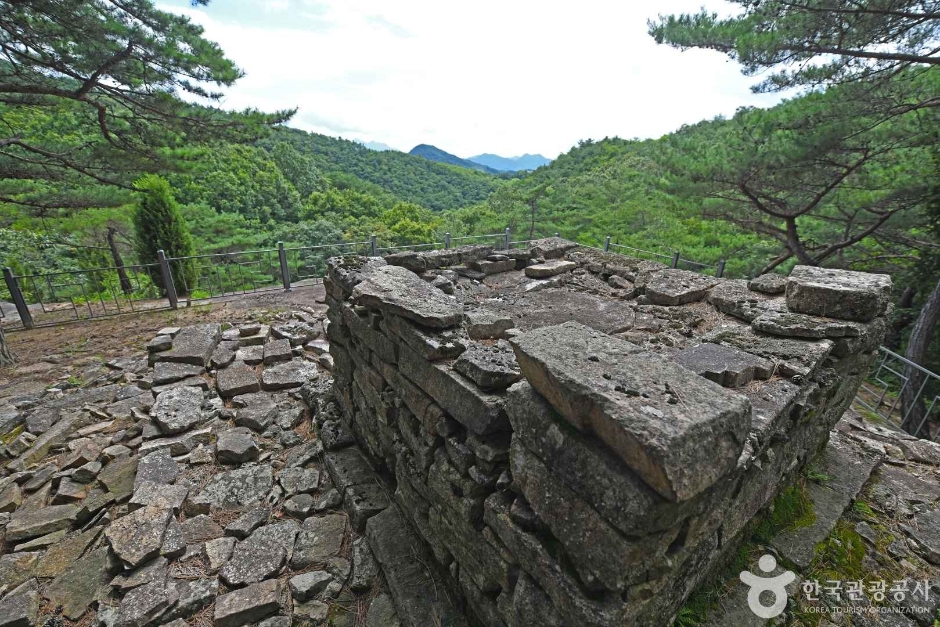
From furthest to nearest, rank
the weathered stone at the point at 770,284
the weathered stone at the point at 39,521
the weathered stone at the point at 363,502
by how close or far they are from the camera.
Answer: the weathered stone at the point at 770,284 → the weathered stone at the point at 363,502 → the weathered stone at the point at 39,521

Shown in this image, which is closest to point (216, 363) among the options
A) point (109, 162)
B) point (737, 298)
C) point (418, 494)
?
point (418, 494)

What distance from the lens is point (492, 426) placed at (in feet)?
6.82

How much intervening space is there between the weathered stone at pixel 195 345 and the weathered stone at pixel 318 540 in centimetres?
339

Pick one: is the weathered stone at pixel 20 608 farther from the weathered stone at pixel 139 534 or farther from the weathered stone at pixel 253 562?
the weathered stone at pixel 253 562

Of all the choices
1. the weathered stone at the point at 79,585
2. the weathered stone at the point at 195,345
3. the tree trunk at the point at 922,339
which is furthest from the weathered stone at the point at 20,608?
the tree trunk at the point at 922,339

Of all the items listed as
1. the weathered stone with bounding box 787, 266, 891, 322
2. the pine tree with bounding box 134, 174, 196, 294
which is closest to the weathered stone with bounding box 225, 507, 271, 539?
the weathered stone with bounding box 787, 266, 891, 322

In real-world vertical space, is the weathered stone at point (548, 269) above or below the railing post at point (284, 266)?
above

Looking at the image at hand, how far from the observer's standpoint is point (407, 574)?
2742 millimetres

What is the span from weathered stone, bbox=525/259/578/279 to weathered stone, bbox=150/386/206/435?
4.30 metres

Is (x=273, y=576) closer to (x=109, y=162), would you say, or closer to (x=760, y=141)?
(x=109, y=162)

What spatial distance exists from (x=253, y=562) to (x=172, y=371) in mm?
3384

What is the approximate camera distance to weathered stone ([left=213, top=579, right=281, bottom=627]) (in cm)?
256

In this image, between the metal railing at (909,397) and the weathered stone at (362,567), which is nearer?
the weathered stone at (362,567)

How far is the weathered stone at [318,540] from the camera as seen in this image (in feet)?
9.89
